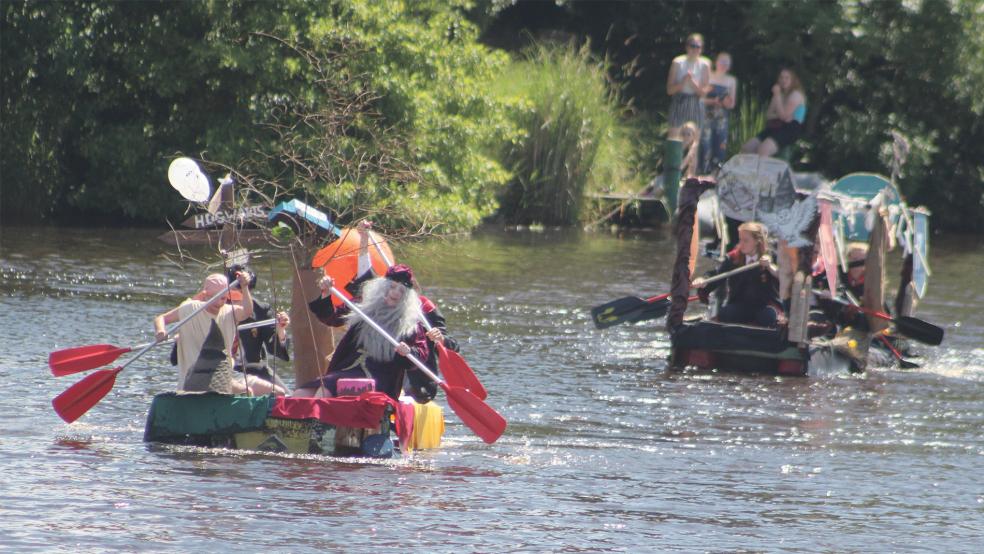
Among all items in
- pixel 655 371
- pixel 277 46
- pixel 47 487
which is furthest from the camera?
pixel 277 46

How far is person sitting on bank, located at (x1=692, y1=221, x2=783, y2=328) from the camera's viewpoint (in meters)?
15.2

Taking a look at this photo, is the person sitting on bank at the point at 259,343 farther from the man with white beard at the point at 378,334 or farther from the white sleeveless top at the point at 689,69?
the white sleeveless top at the point at 689,69

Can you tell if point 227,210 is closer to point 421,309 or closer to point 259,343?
point 259,343

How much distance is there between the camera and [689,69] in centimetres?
2505

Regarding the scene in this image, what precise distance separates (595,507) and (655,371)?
17.7 ft

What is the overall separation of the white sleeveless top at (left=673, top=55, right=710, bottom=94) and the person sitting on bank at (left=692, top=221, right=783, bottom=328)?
9.78 m

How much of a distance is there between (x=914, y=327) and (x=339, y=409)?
7.39 meters

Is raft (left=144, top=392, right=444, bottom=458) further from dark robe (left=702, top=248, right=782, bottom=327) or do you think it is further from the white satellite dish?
dark robe (left=702, top=248, right=782, bottom=327)

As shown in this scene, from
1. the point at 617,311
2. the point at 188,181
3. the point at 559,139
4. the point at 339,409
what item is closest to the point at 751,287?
the point at 617,311

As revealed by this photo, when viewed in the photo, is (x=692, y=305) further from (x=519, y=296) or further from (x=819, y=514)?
→ (x=819, y=514)

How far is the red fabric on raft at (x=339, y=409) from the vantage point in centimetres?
1074

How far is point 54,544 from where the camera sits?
8.62 m

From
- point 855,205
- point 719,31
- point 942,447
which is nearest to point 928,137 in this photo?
point 719,31

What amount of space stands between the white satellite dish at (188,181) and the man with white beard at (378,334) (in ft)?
3.39
